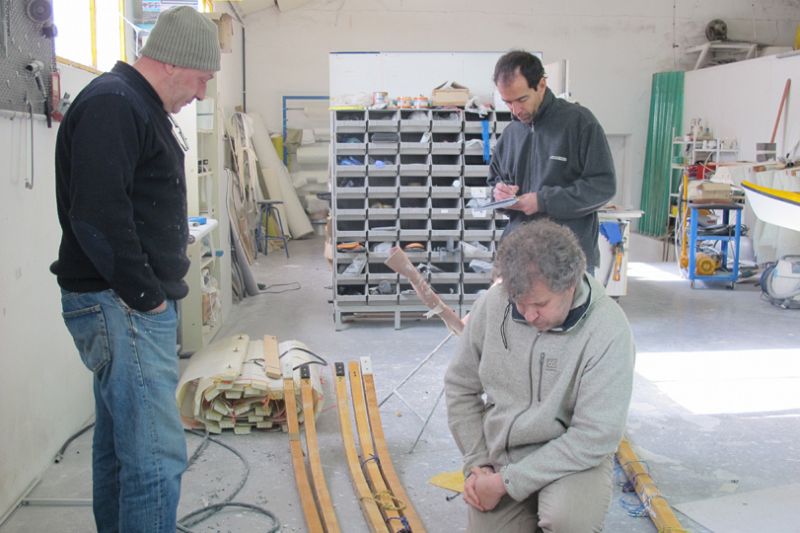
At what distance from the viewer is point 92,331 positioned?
6.84 feet

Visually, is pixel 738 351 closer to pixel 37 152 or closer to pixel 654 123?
pixel 37 152

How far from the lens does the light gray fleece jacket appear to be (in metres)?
2.03

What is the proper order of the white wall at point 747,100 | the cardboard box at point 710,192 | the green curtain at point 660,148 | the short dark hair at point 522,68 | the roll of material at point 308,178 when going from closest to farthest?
the short dark hair at point 522,68 → the cardboard box at point 710,192 → the white wall at point 747,100 → the green curtain at point 660,148 → the roll of material at point 308,178

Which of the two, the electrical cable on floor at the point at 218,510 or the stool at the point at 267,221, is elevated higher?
the stool at the point at 267,221

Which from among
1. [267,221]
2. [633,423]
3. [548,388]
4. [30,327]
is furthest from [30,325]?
[267,221]

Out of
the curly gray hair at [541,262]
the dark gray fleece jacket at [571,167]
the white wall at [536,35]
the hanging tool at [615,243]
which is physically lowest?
the hanging tool at [615,243]

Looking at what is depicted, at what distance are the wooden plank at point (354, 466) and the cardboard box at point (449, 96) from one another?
265 cm

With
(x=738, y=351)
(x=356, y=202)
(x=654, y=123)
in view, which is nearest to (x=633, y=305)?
(x=738, y=351)

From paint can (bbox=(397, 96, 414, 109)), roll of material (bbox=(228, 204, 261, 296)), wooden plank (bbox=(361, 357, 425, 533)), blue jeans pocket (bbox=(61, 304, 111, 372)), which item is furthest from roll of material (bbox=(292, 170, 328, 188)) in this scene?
blue jeans pocket (bbox=(61, 304, 111, 372))

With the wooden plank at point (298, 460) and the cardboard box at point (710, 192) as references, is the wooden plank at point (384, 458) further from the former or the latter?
the cardboard box at point (710, 192)

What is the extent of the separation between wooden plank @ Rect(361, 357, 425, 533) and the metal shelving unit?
7.42 ft

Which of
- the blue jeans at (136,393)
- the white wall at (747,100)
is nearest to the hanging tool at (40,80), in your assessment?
the blue jeans at (136,393)

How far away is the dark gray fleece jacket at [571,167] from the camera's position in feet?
10.4

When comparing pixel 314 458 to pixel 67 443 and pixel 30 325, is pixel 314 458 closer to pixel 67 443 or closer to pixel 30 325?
pixel 67 443
